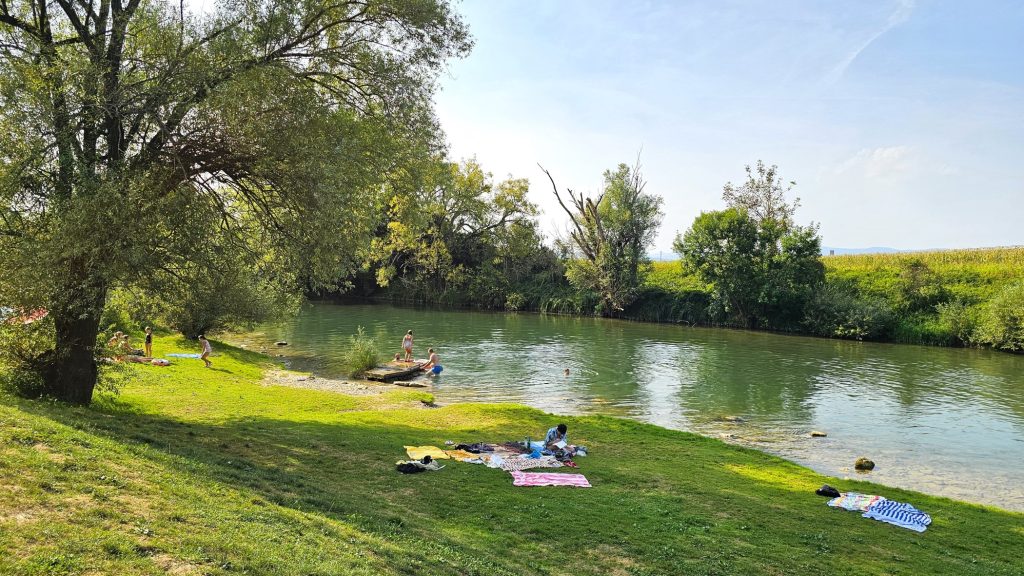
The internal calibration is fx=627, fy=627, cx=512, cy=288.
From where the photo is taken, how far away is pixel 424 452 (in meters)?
14.9

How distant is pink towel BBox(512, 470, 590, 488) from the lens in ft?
43.7

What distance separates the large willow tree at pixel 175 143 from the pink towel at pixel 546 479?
24.0 feet

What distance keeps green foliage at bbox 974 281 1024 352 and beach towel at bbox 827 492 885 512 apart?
4292 centimetres

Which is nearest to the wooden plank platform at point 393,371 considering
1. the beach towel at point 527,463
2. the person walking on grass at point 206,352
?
the person walking on grass at point 206,352

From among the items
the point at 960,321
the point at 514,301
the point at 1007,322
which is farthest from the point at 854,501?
the point at 514,301

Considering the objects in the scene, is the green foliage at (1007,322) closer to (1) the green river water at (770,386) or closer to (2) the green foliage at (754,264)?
(1) the green river water at (770,386)

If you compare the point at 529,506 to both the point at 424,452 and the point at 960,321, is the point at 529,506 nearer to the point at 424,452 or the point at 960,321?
the point at 424,452

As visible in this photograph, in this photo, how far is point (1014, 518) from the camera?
1359 cm

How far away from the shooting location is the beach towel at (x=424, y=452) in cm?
1455

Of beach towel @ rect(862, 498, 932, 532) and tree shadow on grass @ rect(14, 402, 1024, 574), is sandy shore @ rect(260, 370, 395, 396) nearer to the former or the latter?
tree shadow on grass @ rect(14, 402, 1024, 574)

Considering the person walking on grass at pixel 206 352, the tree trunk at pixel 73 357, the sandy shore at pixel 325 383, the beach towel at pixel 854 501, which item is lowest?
the sandy shore at pixel 325 383

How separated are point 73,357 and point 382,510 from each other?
30.1ft

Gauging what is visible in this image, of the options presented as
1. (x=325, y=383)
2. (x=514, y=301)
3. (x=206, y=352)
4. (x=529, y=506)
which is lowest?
(x=325, y=383)

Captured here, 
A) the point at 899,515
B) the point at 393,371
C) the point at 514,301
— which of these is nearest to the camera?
the point at 899,515
